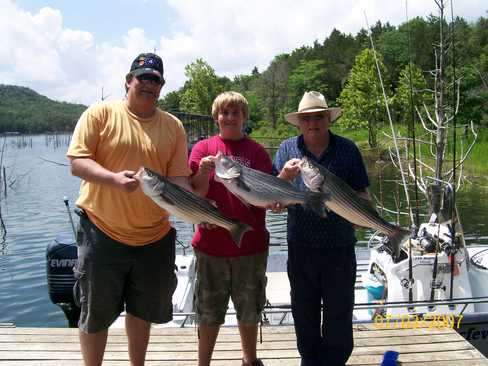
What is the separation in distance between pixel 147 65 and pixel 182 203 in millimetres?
1020

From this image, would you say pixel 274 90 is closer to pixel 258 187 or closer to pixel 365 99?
pixel 365 99

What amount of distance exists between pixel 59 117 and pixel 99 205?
15121cm

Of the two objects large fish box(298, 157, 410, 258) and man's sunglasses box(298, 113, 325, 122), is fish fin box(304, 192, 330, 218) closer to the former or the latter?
large fish box(298, 157, 410, 258)

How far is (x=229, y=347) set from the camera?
4.69m

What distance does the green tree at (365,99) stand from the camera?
41.0 meters

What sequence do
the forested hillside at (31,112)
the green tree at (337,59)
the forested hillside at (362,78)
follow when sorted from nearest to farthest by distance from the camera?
the forested hillside at (362,78) → the green tree at (337,59) → the forested hillside at (31,112)

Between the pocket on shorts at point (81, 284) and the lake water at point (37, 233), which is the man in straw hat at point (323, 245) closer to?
the pocket on shorts at point (81, 284)

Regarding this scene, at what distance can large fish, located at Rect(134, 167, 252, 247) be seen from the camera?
9.82 feet

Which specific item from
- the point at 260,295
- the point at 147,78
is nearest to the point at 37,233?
the point at 260,295

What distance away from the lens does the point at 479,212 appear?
20344 mm

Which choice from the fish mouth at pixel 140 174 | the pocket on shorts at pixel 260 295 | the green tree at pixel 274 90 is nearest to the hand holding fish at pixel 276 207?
the pocket on shorts at pixel 260 295

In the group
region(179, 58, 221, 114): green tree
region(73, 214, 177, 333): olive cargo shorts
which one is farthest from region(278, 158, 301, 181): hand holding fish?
region(179, 58, 221, 114): green tree

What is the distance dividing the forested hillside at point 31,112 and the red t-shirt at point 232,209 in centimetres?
11036

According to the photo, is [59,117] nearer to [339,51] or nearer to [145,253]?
[339,51]
